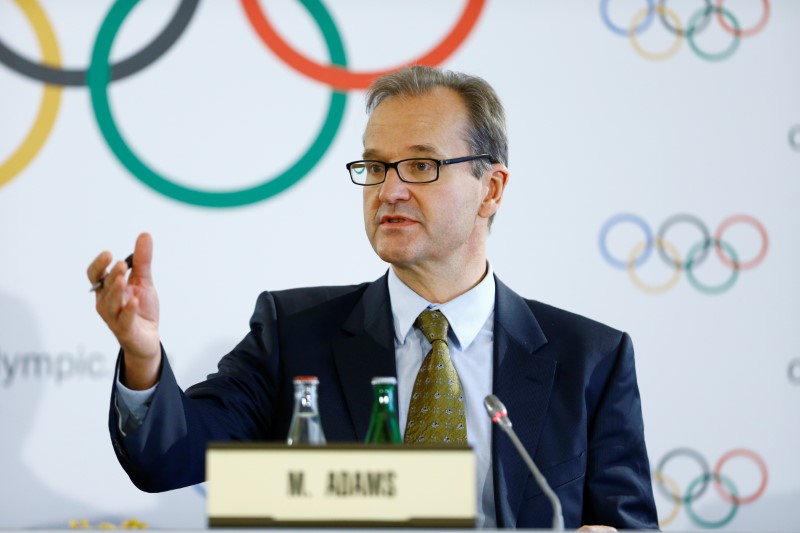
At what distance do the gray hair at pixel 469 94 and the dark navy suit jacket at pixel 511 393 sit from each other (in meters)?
0.35

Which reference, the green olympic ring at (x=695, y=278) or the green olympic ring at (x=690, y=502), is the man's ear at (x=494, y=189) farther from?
the green olympic ring at (x=690, y=502)

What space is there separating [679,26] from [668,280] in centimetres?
81

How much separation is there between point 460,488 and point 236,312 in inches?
79.3

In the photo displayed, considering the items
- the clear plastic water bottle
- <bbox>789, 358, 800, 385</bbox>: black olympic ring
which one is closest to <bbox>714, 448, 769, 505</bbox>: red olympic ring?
<bbox>789, 358, 800, 385</bbox>: black olympic ring

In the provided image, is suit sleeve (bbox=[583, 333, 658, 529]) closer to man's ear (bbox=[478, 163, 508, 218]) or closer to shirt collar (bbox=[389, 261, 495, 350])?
shirt collar (bbox=[389, 261, 495, 350])

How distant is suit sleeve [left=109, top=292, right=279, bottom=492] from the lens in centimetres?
180

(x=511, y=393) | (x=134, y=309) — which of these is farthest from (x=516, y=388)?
(x=134, y=309)

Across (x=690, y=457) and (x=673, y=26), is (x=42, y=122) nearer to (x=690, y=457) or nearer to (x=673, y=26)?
(x=673, y=26)

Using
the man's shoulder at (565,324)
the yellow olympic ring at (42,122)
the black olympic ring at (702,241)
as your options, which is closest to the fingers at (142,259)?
the man's shoulder at (565,324)

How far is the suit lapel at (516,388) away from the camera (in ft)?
6.88

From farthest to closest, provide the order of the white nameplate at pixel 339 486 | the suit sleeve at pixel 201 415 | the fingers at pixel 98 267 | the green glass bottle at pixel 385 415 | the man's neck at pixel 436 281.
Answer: the man's neck at pixel 436 281 → the suit sleeve at pixel 201 415 → the green glass bottle at pixel 385 415 → the fingers at pixel 98 267 → the white nameplate at pixel 339 486

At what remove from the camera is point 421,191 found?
229cm

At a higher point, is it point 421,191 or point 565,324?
point 421,191

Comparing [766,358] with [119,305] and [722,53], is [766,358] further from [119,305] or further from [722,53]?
[119,305]
